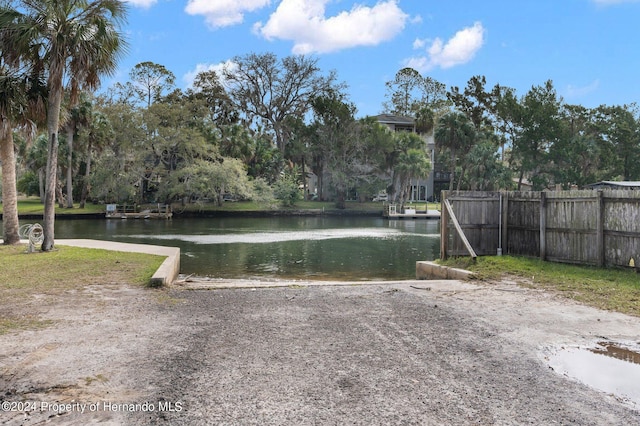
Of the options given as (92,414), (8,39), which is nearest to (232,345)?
(92,414)

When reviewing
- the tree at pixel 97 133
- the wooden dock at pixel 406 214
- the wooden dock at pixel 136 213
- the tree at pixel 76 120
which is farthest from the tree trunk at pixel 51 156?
the wooden dock at pixel 406 214

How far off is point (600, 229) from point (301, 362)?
337 inches

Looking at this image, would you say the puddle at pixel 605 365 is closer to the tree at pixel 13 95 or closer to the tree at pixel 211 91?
the tree at pixel 13 95

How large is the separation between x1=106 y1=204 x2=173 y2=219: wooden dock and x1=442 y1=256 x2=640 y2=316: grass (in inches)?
1470

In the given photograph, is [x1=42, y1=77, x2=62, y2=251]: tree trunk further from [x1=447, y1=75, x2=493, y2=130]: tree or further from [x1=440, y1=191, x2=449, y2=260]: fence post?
[x1=447, y1=75, x2=493, y2=130]: tree

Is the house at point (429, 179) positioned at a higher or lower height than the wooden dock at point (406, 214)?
higher

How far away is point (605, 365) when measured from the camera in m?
5.01

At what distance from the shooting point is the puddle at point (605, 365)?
174 inches

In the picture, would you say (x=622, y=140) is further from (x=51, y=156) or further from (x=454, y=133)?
(x=51, y=156)

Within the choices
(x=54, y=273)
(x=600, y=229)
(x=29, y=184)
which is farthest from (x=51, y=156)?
(x=29, y=184)

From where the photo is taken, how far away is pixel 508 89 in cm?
6644

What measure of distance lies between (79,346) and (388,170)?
55990 mm

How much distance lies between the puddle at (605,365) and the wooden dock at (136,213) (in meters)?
43.0

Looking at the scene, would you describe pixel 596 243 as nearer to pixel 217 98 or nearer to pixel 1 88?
pixel 1 88
